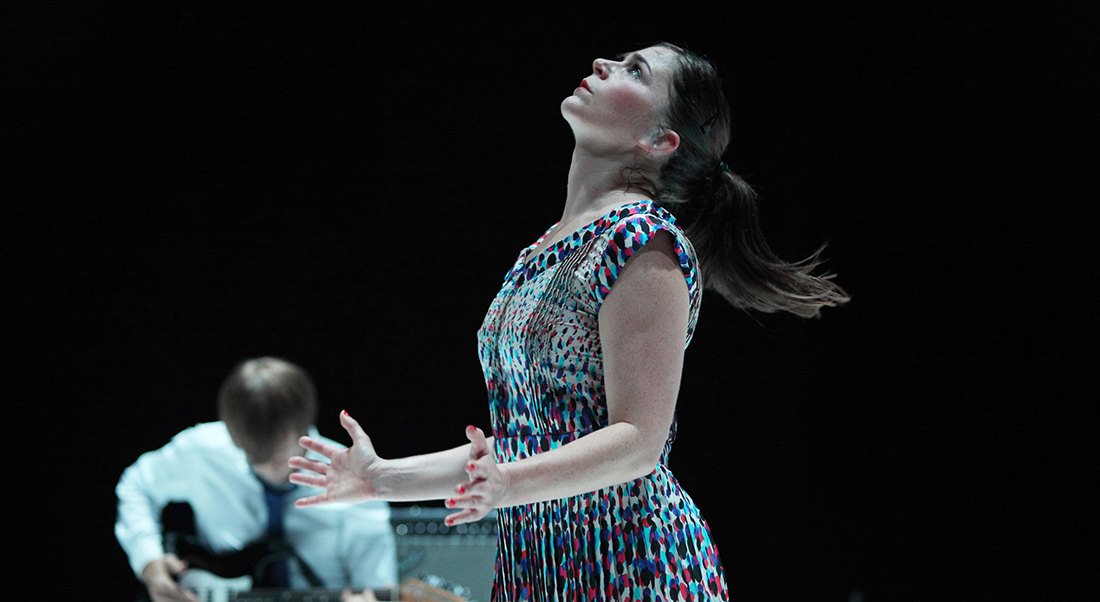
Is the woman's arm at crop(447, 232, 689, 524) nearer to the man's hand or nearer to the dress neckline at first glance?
the dress neckline

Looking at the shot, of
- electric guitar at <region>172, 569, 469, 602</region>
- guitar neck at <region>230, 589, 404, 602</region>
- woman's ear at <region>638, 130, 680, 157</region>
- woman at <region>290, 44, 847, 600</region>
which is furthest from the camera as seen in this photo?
guitar neck at <region>230, 589, 404, 602</region>

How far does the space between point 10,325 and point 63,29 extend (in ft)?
3.01

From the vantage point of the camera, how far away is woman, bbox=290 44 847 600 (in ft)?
4.15

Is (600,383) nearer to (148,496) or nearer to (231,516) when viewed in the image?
(231,516)

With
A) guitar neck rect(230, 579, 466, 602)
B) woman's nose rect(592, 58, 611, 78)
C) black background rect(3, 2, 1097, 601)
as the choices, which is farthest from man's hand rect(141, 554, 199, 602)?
woman's nose rect(592, 58, 611, 78)

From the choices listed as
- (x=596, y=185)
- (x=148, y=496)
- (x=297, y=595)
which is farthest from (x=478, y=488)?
(x=148, y=496)

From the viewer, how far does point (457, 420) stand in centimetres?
350

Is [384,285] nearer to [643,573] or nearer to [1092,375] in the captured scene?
[1092,375]

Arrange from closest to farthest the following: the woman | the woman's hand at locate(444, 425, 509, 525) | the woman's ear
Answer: the woman's hand at locate(444, 425, 509, 525)
the woman
the woman's ear

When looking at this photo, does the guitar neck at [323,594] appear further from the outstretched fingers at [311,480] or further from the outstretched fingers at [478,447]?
the outstretched fingers at [478,447]

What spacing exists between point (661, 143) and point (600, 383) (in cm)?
35

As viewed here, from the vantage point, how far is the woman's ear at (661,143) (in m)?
1.49

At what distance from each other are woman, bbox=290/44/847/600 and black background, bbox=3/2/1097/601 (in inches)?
68.5

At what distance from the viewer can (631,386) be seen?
4.15ft
